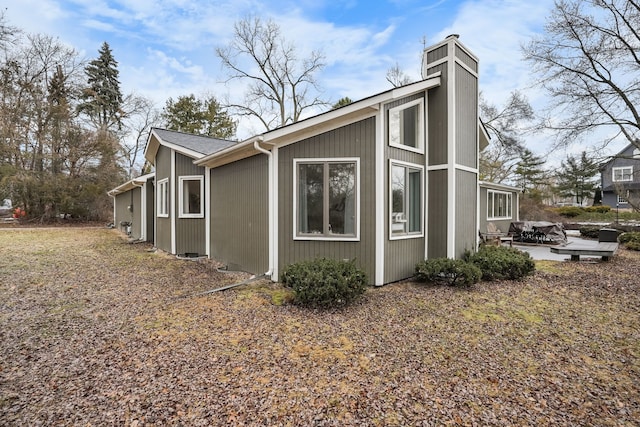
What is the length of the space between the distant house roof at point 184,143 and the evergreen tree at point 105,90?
17.9 m

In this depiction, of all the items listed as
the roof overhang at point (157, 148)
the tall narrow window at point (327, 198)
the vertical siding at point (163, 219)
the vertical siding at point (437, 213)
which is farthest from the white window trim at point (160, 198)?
the vertical siding at point (437, 213)

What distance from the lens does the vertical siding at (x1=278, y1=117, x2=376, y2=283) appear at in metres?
6.02

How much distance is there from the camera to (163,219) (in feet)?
35.9

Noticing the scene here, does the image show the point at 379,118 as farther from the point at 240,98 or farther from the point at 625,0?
the point at 240,98

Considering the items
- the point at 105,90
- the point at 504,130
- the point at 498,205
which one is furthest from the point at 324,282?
the point at 105,90

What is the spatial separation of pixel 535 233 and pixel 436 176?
361 inches

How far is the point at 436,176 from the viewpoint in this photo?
7051mm

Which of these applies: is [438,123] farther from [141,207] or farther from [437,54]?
[141,207]

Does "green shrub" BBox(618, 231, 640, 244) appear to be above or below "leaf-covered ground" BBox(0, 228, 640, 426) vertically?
above

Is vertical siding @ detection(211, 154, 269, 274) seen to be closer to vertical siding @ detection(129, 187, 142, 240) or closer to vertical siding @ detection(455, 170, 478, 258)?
vertical siding @ detection(455, 170, 478, 258)

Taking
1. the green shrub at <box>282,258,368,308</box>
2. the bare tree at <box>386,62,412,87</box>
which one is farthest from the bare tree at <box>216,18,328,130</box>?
the green shrub at <box>282,258,368,308</box>

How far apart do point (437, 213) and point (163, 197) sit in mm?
8759

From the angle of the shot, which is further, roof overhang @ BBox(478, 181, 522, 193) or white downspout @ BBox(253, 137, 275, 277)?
roof overhang @ BBox(478, 181, 522, 193)

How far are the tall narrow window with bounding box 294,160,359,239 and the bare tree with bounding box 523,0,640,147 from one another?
13.4 m
